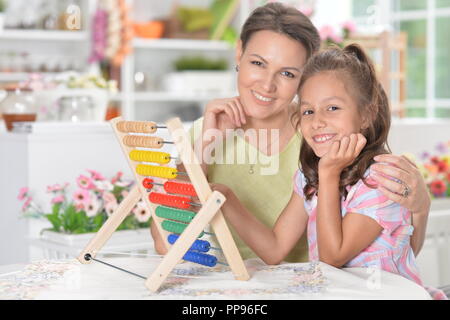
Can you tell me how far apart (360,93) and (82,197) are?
1320 mm

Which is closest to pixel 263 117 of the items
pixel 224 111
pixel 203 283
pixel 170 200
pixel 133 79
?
pixel 224 111

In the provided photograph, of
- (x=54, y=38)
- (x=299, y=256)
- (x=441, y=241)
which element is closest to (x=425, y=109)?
(x=54, y=38)

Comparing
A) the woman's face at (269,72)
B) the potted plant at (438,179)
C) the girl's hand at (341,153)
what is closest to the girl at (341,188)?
the girl's hand at (341,153)

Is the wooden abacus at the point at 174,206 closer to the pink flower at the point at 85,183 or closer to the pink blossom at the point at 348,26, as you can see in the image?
the pink flower at the point at 85,183

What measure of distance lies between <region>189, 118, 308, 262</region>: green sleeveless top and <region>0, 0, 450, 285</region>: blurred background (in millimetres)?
671

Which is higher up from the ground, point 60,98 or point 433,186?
point 60,98

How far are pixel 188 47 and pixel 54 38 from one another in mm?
1186

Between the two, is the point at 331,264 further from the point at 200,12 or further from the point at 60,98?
the point at 200,12

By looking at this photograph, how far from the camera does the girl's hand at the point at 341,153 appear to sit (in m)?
1.52

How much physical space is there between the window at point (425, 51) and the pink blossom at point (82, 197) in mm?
4600

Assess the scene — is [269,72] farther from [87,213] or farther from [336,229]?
[87,213]

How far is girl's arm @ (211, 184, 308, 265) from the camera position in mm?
1697

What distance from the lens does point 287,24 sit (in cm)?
196

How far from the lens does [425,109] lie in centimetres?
672
